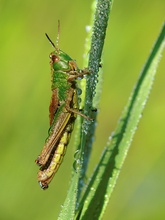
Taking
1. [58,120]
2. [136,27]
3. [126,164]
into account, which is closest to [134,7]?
[136,27]

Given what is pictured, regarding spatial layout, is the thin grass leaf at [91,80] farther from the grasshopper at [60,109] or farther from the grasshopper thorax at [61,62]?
the grasshopper thorax at [61,62]

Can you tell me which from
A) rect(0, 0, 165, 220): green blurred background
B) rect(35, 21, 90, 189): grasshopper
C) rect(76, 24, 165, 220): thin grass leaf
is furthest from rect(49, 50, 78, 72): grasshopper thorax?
rect(0, 0, 165, 220): green blurred background

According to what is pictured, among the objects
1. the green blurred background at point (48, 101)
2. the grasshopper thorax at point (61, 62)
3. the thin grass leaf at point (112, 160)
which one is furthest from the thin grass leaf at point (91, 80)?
the green blurred background at point (48, 101)

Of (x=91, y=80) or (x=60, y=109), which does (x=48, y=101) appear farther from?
(x=91, y=80)

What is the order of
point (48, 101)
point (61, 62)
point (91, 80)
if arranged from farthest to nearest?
point (48, 101) → point (61, 62) → point (91, 80)

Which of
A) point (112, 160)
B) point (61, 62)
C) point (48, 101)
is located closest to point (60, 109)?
point (61, 62)
